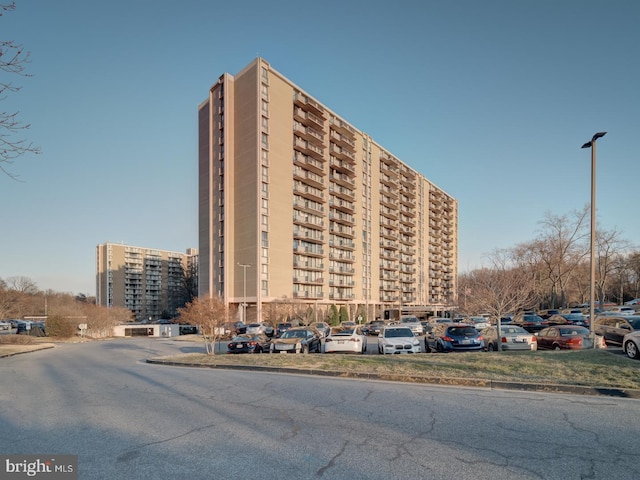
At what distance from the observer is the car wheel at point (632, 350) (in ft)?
39.7

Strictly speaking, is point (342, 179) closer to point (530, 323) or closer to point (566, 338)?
point (530, 323)

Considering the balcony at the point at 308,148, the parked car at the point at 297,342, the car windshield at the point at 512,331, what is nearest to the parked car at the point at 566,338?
the car windshield at the point at 512,331

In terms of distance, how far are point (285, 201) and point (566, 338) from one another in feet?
157

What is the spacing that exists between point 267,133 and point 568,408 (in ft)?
184

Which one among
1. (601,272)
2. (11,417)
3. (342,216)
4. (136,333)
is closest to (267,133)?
(342,216)

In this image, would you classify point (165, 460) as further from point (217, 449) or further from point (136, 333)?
point (136, 333)

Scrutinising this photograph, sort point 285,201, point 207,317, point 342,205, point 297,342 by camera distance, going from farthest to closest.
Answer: point 342,205, point 285,201, point 207,317, point 297,342

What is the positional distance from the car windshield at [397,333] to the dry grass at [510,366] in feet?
12.7

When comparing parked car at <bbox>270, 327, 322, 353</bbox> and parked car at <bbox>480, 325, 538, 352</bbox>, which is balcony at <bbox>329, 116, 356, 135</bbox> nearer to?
parked car at <bbox>270, 327, 322, 353</bbox>

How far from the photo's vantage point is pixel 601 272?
7019 centimetres

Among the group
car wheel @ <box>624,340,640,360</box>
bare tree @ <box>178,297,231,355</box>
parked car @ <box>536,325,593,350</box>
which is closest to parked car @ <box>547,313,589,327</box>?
parked car @ <box>536,325,593,350</box>

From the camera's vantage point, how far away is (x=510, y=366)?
11.2 m

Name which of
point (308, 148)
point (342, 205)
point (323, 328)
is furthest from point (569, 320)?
point (342, 205)

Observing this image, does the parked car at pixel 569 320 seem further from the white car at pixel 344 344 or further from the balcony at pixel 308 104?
the balcony at pixel 308 104
